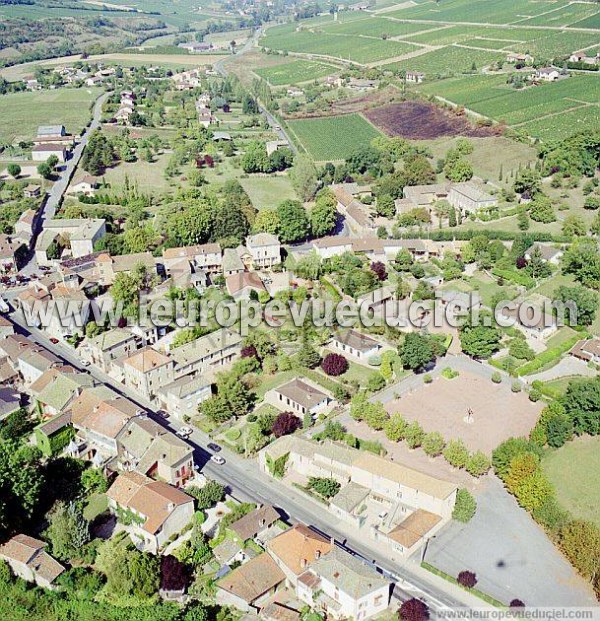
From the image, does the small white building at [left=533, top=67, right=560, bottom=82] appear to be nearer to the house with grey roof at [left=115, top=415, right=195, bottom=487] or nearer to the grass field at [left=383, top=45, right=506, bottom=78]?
the grass field at [left=383, top=45, right=506, bottom=78]

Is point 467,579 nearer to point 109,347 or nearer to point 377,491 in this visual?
point 377,491

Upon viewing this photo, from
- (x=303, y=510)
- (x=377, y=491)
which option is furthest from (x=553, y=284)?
(x=303, y=510)

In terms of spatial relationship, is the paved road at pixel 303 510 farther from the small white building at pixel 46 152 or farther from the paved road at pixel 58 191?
the small white building at pixel 46 152

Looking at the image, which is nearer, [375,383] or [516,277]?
[375,383]

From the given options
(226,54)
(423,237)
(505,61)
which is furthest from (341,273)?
(226,54)

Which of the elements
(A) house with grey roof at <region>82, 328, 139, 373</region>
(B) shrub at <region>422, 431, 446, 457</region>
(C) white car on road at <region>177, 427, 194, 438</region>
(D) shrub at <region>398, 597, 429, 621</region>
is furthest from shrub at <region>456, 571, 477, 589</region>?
(A) house with grey roof at <region>82, 328, 139, 373</region>

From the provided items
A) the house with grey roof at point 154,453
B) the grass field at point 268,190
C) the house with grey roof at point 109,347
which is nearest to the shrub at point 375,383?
the house with grey roof at point 154,453

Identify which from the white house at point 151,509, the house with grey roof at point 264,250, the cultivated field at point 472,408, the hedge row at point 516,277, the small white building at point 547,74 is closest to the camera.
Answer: the white house at point 151,509
